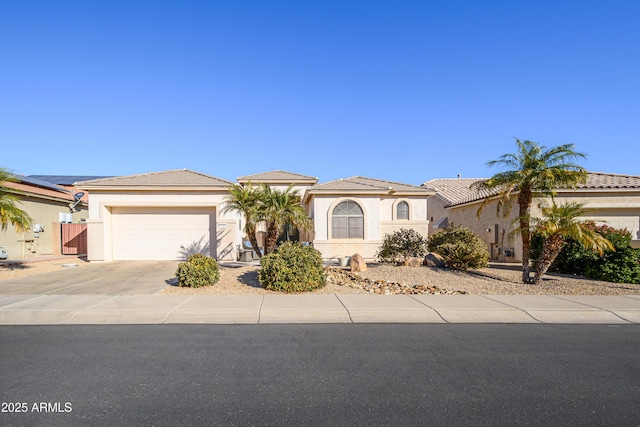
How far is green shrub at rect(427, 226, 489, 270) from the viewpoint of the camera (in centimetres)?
1334

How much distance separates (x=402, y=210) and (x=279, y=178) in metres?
7.64

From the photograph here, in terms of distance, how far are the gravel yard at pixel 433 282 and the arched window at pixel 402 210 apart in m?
6.99

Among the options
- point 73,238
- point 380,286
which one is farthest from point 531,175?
point 73,238

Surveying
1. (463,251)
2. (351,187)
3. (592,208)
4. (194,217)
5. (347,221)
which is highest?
(351,187)

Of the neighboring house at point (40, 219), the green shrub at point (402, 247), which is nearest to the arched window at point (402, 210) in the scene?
the green shrub at point (402, 247)

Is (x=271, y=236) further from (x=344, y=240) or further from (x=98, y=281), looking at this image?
(x=344, y=240)

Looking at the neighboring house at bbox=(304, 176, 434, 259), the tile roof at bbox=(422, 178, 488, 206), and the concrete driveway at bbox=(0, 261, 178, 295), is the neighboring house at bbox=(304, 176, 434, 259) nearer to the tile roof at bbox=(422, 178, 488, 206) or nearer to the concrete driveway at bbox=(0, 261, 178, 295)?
the tile roof at bbox=(422, 178, 488, 206)

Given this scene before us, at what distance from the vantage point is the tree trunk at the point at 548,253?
1125 cm

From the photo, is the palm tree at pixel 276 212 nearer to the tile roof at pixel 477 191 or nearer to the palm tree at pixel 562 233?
the tile roof at pixel 477 191

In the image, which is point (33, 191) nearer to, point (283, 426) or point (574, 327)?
point (283, 426)

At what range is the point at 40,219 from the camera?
65.5ft

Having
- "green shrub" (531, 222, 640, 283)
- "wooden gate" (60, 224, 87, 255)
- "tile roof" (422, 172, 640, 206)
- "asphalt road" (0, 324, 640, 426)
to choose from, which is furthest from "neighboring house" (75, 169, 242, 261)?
"green shrub" (531, 222, 640, 283)

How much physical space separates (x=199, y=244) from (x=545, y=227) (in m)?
14.3

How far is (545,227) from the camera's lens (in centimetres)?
1098
